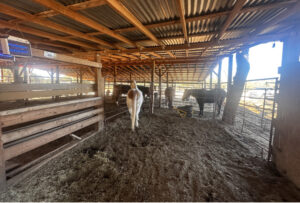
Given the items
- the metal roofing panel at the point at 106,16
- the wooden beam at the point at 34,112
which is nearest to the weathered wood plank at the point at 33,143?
the wooden beam at the point at 34,112

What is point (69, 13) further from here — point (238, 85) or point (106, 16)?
point (238, 85)

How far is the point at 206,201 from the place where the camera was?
4.48 ft

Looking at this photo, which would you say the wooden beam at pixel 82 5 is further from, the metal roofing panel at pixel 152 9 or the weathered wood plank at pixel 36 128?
the weathered wood plank at pixel 36 128

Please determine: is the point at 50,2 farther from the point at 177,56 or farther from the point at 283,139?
the point at 177,56

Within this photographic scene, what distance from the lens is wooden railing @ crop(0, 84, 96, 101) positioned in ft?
5.22

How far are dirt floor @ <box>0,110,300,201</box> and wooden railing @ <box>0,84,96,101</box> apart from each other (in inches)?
47.9

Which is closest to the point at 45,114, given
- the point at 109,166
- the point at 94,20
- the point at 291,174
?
the point at 109,166

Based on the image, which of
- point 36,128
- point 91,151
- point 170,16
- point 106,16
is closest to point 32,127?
point 36,128

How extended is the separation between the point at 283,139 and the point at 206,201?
1705 mm

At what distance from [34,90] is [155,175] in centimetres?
262

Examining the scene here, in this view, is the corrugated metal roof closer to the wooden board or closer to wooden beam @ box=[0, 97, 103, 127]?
the wooden board

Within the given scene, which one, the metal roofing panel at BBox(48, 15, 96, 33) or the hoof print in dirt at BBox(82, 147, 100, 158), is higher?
the metal roofing panel at BBox(48, 15, 96, 33)

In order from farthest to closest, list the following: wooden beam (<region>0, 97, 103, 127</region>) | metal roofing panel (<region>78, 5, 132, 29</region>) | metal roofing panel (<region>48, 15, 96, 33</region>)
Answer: metal roofing panel (<region>48, 15, 96, 33</region>), metal roofing panel (<region>78, 5, 132, 29</region>), wooden beam (<region>0, 97, 103, 127</region>)

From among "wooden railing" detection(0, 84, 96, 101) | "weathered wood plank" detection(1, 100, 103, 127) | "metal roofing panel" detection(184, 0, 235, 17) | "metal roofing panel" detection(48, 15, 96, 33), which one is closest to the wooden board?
"wooden railing" detection(0, 84, 96, 101)
